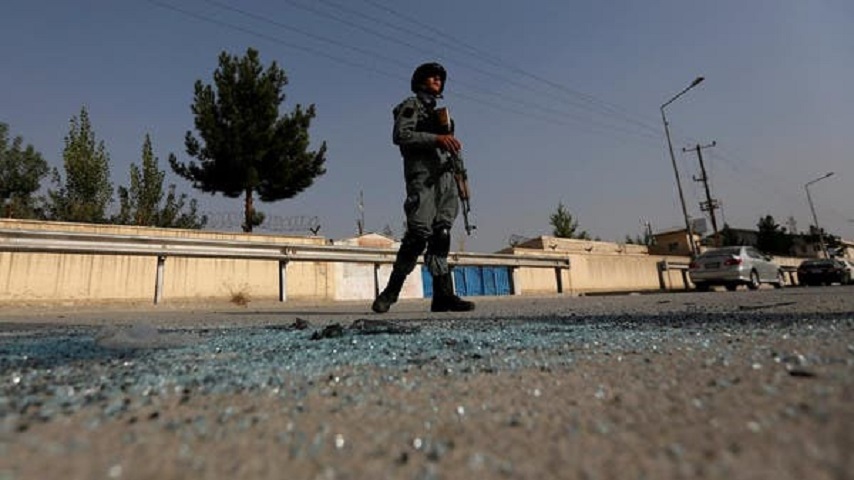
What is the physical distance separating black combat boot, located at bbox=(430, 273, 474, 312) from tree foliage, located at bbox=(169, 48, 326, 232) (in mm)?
17339

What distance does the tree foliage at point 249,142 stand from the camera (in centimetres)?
2038

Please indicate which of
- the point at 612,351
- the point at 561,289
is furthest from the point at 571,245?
the point at 612,351

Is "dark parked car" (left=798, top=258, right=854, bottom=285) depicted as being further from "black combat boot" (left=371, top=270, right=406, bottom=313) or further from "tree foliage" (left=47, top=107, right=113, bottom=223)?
"tree foliage" (left=47, top=107, right=113, bottom=223)

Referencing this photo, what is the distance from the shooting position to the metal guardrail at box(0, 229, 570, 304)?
28.8ft

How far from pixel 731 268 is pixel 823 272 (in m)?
9.34

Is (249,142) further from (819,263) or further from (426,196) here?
(819,263)

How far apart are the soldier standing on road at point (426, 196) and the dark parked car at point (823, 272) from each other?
72.5 ft

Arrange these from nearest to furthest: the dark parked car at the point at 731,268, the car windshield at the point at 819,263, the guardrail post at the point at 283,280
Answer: the guardrail post at the point at 283,280, the dark parked car at the point at 731,268, the car windshield at the point at 819,263

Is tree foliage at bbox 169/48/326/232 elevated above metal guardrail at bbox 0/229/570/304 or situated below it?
above

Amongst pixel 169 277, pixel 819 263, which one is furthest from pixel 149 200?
pixel 819 263

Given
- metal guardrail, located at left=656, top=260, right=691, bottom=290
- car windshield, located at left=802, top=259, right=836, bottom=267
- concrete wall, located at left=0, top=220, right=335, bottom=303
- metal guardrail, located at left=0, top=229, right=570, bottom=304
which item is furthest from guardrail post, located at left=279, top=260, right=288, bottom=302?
car windshield, located at left=802, top=259, right=836, bottom=267

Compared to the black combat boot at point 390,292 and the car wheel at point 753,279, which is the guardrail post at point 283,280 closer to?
the black combat boot at point 390,292

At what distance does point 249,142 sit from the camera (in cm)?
2066

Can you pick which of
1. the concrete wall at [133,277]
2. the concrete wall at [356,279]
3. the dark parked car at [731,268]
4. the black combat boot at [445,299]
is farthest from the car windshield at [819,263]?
the black combat boot at [445,299]
